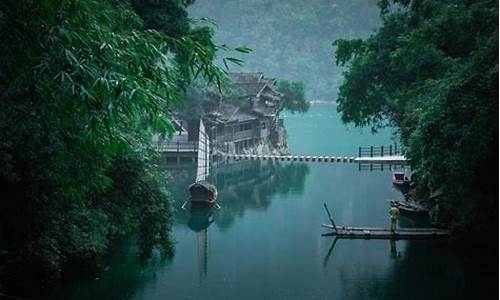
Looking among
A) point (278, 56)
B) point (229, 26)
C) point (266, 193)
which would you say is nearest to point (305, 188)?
point (266, 193)

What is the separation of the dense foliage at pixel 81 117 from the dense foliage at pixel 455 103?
7.01 m

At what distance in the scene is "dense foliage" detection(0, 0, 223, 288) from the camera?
6.75m

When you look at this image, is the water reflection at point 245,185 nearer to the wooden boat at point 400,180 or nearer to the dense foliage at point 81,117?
the wooden boat at point 400,180

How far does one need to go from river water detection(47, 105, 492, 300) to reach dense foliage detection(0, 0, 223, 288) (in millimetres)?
2505

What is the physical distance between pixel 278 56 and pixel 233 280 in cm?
13584

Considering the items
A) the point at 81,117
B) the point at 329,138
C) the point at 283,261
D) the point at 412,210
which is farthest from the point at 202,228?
the point at 329,138

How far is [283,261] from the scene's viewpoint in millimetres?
21391

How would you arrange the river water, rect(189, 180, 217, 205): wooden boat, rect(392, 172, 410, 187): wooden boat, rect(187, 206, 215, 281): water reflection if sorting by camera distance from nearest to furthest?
the river water < rect(187, 206, 215, 281): water reflection < rect(189, 180, 217, 205): wooden boat < rect(392, 172, 410, 187): wooden boat

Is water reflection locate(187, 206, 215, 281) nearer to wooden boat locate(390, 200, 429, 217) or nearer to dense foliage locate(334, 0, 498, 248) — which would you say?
dense foliage locate(334, 0, 498, 248)

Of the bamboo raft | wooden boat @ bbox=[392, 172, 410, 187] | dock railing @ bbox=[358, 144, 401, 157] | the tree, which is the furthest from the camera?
the tree

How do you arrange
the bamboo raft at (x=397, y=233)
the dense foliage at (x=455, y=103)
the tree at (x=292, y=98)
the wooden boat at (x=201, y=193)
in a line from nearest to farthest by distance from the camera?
the dense foliage at (x=455, y=103) < the bamboo raft at (x=397, y=233) < the wooden boat at (x=201, y=193) < the tree at (x=292, y=98)

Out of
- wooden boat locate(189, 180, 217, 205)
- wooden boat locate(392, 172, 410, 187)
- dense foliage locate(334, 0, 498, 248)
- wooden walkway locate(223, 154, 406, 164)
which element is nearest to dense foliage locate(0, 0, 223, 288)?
dense foliage locate(334, 0, 498, 248)

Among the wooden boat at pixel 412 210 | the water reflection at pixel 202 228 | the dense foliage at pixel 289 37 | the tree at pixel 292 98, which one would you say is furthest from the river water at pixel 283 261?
the dense foliage at pixel 289 37

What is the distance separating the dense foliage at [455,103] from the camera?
1489 cm
